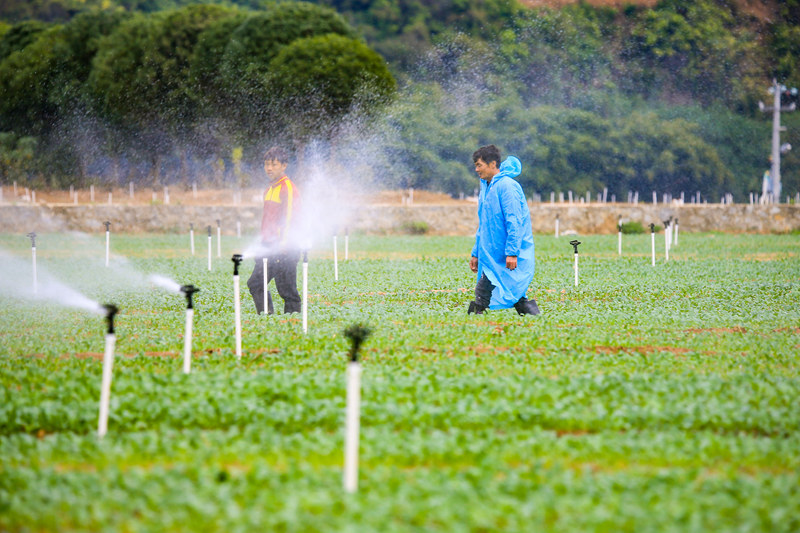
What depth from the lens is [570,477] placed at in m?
6.60

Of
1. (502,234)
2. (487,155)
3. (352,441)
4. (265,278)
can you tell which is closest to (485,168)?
(487,155)

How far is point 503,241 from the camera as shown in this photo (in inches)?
565

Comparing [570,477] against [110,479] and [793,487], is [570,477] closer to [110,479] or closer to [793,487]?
[793,487]

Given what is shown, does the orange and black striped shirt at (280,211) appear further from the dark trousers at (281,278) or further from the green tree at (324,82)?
the green tree at (324,82)

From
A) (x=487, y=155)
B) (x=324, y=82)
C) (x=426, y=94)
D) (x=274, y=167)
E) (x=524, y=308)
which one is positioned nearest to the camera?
(x=274, y=167)

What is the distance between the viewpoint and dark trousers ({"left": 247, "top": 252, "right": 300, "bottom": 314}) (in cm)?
1439

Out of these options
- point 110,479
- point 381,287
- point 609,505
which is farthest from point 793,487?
point 381,287

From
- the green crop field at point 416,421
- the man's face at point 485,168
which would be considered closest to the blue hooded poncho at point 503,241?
the man's face at point 485,168

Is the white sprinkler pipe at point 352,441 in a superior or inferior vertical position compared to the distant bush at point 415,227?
inferior

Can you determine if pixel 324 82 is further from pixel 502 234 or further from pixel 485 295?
pixel 502 234

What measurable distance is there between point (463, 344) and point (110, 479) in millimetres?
5924

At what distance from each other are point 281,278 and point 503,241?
9.91ft

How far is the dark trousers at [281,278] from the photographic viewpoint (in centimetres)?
1439

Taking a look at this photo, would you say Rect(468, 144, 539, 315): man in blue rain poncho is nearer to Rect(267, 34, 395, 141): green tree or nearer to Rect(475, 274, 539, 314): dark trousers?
Rect(475, 274, 539, 314): dark trousers
